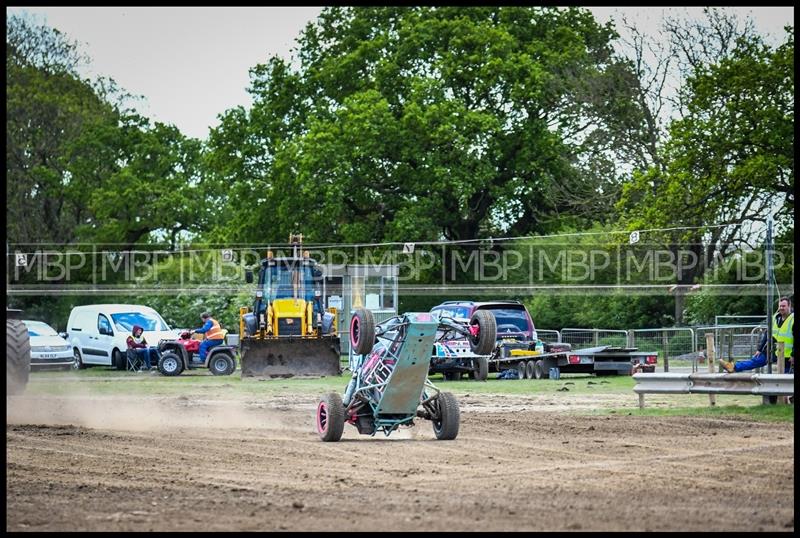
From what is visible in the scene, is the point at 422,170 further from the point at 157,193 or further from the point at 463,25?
the point at 157,193

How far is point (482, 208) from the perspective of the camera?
2037 inches

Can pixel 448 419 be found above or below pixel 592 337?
below

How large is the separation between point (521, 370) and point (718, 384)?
41.2 feet

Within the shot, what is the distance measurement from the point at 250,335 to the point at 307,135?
1521 cm

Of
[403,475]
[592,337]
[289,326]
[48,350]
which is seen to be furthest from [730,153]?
[403,475]

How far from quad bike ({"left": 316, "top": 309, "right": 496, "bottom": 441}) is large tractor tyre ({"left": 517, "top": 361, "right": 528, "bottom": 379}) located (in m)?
16.0

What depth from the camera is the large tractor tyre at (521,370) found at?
109ft

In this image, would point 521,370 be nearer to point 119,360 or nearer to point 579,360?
point 579,360

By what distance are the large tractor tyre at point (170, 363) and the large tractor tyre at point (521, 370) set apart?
32.0 feet

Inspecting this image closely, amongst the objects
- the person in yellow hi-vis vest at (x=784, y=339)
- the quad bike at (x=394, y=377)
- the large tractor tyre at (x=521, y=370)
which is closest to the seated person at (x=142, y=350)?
the large tractor tyre at (x=521, y=370)

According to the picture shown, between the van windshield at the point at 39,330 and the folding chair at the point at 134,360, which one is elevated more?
the van windshield at the point at 39,330

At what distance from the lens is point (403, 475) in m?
13.4

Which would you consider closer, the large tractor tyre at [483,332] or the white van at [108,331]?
the large tractor tyre at [483,332]

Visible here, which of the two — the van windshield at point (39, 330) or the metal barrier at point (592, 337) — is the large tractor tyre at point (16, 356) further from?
the metal barrier at point (592, 337)
